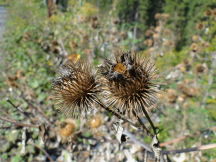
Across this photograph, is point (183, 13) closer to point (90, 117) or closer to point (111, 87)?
point (90, 117)

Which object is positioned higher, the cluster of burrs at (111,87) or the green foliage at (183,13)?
the green foliage at (183,13)

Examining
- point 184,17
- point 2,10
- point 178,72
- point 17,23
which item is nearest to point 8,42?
point 17,23

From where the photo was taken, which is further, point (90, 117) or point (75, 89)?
point (90, 117)

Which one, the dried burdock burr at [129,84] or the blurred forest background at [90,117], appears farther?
the blurred forest background at [90,117]

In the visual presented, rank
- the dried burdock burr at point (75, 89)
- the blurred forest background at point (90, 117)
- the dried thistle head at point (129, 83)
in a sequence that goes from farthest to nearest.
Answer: the blurred forest background at point (90, 117), the dried burdock burr at point (75, 89), the dried thistle head at point (129, 83)

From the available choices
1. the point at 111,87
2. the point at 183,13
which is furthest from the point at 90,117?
the point at 183,13

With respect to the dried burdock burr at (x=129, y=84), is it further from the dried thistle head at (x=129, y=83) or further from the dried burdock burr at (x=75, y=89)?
the dried burdock burr at (x=75, y=89)

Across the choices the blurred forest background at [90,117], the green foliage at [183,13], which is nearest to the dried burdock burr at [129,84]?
the blurred forest background at [90,117]

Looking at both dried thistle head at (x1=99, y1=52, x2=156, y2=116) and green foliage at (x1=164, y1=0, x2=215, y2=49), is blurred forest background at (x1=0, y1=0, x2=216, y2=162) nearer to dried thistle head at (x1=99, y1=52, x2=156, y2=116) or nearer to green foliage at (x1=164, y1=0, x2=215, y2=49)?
dried thistle head at (x1=99, y1=52, x2=156, y2=116)

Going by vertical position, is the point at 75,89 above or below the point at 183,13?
below
